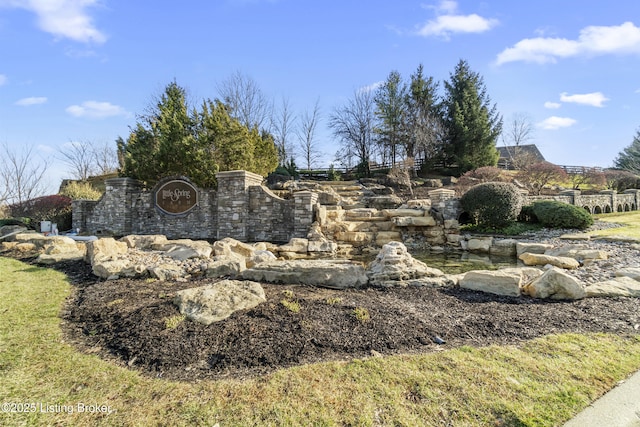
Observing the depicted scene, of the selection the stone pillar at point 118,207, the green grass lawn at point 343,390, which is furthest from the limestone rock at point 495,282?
the stone pillar at point 118,207

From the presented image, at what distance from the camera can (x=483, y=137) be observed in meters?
25.5

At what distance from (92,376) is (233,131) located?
11.8 meters

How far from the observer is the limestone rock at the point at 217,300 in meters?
3.40

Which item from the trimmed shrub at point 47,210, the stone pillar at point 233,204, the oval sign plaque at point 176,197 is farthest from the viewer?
the trimmed shrub at point 47,210

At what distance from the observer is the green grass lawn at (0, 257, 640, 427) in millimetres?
2012

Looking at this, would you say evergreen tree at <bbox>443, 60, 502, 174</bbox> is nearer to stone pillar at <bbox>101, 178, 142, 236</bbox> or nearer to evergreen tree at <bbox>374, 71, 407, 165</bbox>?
evergreen tree at <bbox>374, 71, 407, 165</bbox>

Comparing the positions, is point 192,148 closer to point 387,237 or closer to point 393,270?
point 387,237

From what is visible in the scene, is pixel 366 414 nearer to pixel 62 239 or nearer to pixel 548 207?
pixel 62 239

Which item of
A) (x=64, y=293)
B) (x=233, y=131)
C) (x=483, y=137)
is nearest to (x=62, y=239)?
(x=64, y=293)

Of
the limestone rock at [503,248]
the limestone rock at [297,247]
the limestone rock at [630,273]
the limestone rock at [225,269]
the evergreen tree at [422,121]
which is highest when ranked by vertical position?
the evergreen tree at [422,121]

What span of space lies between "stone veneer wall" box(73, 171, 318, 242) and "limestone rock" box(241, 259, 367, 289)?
575 cm

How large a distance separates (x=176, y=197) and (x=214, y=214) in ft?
5.84

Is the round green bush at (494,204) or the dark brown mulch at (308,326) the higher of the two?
the round green bush at (494,204)

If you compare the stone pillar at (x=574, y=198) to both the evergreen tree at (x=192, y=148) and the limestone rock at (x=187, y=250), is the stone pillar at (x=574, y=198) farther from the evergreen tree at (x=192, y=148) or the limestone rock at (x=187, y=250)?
the limestone rock at (x=187, y=250)
